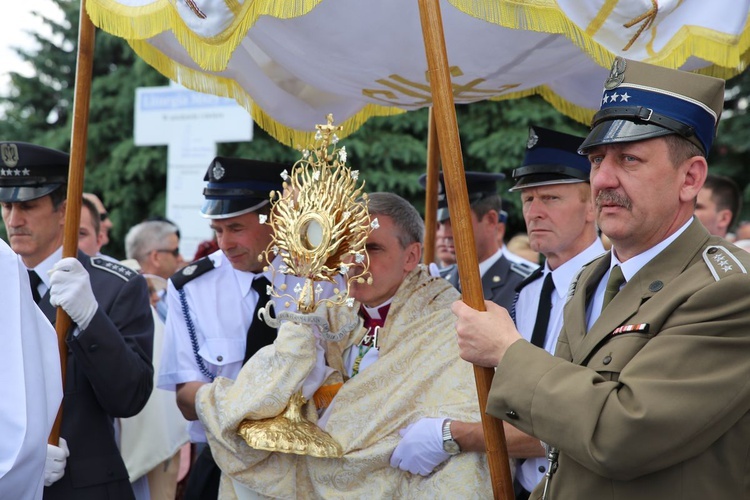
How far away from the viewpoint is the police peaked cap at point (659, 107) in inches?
86.9

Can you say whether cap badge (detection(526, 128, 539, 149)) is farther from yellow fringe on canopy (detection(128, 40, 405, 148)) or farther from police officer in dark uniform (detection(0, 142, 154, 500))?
police officer in dark uniform (detection(0, 142, 154, 500))

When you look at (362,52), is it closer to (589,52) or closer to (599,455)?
(589,52)

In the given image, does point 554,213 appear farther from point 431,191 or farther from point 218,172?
point 218,172

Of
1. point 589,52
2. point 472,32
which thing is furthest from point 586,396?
point 472,32

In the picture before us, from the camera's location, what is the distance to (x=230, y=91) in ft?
12.4

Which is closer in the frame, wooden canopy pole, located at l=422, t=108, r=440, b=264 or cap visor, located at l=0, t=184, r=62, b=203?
cap visor, located at l=0, t=184, r=62, b=203

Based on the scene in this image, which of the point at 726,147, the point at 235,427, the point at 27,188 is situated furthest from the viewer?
the point at 726,147

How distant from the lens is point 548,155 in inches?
151

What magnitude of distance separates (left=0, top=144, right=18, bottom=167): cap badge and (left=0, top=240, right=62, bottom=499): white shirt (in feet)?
5.07

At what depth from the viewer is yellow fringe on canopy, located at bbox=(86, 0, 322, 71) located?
103 inches

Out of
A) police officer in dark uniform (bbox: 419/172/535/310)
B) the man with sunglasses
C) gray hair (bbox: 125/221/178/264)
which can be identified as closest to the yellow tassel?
police officer in dark uniform (bbox: 419/172/535/310)

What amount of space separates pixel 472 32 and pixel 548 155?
0.91 metres

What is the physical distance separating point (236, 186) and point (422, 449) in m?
1.57

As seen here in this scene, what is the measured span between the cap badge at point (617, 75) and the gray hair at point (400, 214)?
126cm
